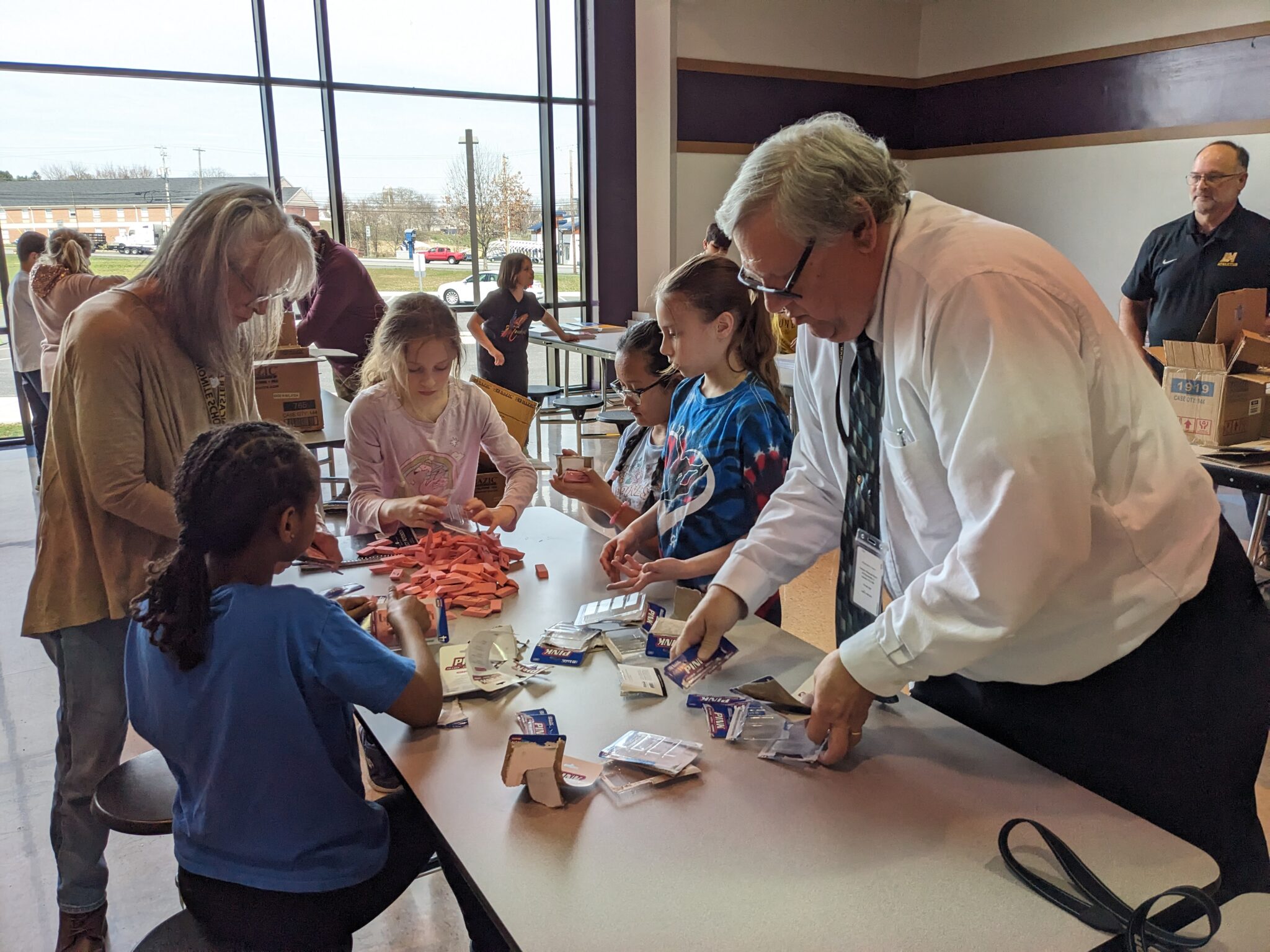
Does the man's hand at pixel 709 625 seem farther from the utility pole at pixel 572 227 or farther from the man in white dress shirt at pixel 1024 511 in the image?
the utility pole at pixel 572 227

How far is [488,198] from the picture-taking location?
8656 millimetres

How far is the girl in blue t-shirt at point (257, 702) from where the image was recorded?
119cm

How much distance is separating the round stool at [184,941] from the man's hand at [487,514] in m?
1.09

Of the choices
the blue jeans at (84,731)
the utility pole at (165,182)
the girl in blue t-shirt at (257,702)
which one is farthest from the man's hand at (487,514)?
the utility pole at (165,182)

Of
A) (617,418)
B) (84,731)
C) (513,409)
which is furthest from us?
(617,418)

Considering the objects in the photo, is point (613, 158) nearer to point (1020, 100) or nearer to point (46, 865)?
point (1020, 100)

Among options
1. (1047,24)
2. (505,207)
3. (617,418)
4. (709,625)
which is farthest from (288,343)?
(1047,24)

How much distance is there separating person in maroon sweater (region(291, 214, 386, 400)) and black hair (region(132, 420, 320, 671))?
4.13 metres

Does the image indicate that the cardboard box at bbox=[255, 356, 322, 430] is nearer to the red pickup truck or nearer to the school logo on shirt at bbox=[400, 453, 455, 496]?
the school logo on shirt at bbox=[400, 453, 455, 496]

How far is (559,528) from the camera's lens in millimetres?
2355

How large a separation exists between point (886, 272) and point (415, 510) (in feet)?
4.31

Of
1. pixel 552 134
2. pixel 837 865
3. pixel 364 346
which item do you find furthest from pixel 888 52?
pixel 837 865

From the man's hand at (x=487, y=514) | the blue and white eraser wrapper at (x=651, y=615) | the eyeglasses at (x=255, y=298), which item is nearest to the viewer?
the blue and white eraser wrapper at (x=651, y=615)

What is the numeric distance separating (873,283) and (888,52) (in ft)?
30.6
